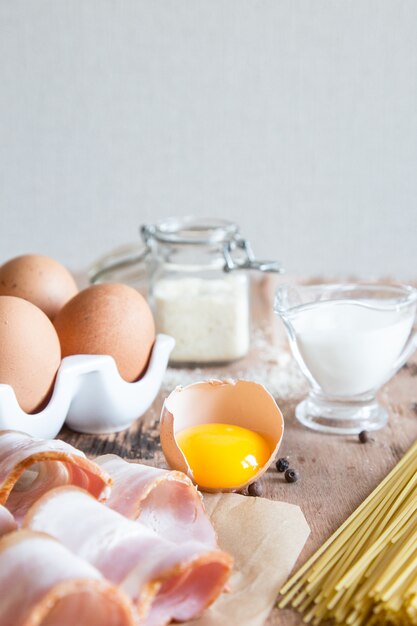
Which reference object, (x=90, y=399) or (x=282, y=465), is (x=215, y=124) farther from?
(x=282, y=465)

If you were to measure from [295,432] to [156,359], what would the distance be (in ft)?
0.93

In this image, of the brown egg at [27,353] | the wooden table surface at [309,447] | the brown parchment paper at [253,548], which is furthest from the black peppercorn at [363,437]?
the brown egg at [27,353]

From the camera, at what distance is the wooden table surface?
111 centimetres

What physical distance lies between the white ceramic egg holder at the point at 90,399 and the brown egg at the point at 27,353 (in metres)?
0.02

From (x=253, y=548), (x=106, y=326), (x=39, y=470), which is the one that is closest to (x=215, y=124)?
(x=106, y=326)

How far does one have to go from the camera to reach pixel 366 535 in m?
0.97

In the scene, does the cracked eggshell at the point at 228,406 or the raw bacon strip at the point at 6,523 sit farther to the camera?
the cracked eggshell at the point at 228,406

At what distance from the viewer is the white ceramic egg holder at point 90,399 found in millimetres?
1176

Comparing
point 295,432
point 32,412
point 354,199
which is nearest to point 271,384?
point 295,432

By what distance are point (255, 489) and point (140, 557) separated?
1.20 ft

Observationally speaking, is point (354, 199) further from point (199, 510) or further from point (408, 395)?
point (199, 510)

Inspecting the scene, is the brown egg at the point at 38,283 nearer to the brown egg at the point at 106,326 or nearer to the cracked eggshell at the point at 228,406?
the brown egg at the point at 106,326

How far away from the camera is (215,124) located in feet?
8.93

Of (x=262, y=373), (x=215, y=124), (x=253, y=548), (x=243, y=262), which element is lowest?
(x=262, y=373)
